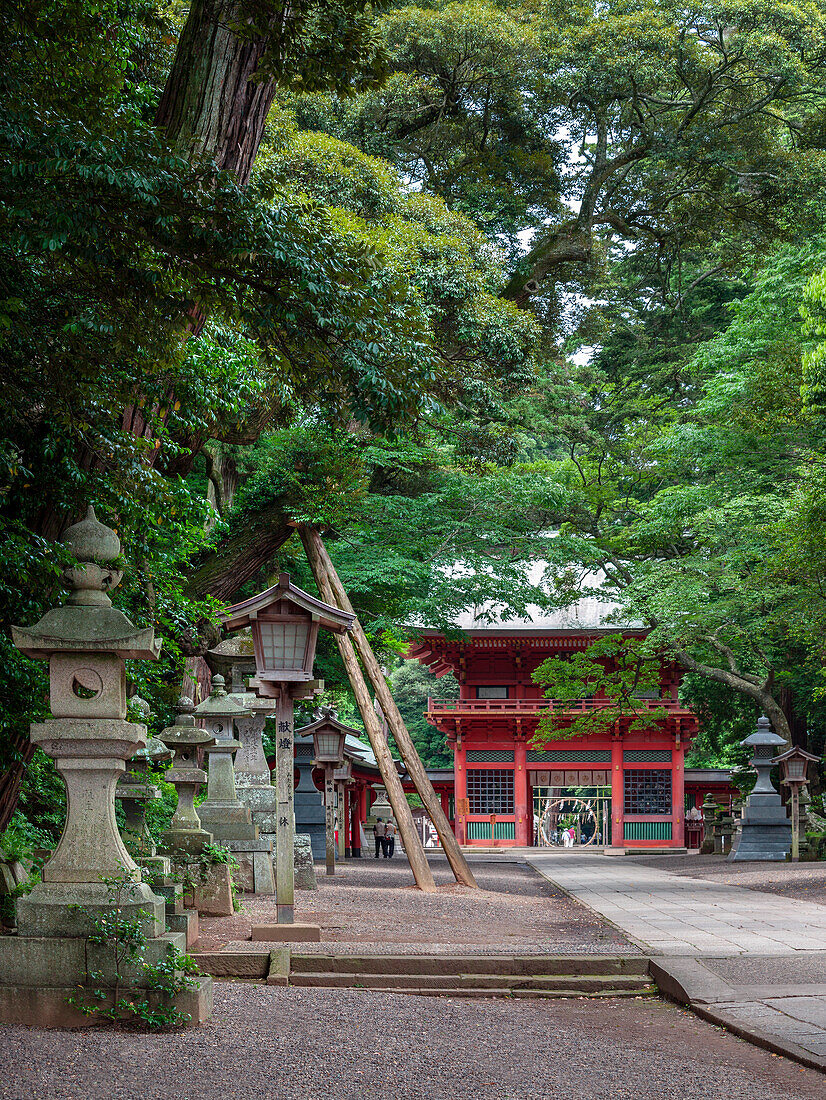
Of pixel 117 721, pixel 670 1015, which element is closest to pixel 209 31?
pixel 117 721

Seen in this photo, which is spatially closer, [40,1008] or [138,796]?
[40,1008]

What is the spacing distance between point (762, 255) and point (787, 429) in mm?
3316

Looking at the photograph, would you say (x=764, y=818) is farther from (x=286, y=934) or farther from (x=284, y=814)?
(x=286, y=934)

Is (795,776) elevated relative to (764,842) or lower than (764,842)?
elevated

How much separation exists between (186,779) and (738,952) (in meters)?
4.81

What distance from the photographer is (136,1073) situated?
363 cm

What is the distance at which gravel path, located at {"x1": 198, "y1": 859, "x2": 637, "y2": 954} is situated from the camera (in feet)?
23.1

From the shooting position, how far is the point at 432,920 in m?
9.35

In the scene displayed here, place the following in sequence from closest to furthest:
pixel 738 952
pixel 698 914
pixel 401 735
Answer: pixel 738 952
pixel 698 914
pixel 401 735

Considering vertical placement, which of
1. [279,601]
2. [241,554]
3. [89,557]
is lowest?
[279,601]

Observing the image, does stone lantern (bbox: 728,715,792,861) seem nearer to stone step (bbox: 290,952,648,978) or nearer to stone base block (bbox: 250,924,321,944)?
stone step (bbox: 290,952,648,978)

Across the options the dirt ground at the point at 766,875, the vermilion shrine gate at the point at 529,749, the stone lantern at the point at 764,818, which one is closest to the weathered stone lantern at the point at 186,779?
the dirt ground at the point at 766,875

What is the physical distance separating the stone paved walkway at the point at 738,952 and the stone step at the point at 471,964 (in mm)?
285

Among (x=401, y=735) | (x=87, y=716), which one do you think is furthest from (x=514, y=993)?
(x=401, y=735)
